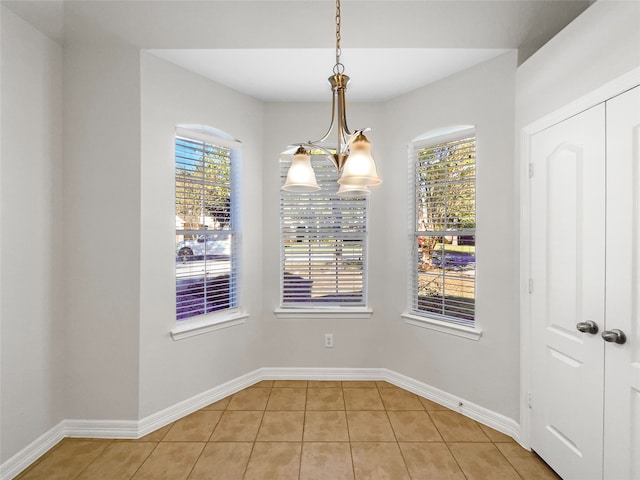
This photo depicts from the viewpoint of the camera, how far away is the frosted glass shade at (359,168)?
125 cm

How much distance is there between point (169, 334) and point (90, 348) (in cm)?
49

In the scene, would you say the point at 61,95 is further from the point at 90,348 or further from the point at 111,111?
the point at 90,348

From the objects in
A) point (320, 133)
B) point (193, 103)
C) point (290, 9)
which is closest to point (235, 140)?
point (193, 103)

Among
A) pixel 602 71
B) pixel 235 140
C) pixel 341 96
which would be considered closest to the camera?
pixel 341 96

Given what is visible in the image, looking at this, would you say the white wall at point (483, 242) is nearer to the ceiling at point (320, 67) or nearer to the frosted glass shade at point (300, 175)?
the ceiling at point (320, 67)

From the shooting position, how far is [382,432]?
2250 mm

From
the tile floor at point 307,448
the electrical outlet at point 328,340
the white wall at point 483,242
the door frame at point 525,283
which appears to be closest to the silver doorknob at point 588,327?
the door frame at point 525,283

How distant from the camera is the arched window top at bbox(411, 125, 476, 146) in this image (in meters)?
2.53

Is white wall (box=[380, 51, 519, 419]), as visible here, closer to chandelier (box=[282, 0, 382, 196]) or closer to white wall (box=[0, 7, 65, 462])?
chandelier (box=[282, 0, 382, 196])

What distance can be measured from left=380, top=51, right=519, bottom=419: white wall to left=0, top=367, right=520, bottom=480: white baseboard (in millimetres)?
71

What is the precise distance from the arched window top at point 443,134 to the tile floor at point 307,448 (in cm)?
217

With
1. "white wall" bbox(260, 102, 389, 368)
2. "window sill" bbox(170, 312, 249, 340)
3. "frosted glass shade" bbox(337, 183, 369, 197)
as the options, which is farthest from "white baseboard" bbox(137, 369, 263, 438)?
"frosted glass shade" bbox(337, 183, 369, 197)

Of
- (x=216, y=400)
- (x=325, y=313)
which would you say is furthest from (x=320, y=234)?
(x=216, y=400)

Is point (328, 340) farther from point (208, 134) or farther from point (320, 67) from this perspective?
point (320, 67)
